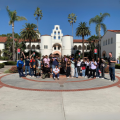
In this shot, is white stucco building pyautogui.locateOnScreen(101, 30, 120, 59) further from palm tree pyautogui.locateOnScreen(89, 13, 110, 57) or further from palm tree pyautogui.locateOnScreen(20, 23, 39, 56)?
palm tree pyautogui.locateOnScreen(20, 23, 39, 56)

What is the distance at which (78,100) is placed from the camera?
15.9ft

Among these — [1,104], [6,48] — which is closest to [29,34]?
[6,48]

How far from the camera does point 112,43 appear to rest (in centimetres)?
2836

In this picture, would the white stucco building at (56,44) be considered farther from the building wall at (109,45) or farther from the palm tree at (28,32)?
the building wall at (109,45)

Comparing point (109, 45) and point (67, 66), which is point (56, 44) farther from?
point (67, 66)

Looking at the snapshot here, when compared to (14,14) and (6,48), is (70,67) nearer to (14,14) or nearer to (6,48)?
(14,14)

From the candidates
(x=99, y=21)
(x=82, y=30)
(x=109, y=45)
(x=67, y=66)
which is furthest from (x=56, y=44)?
(x=67, y=66)

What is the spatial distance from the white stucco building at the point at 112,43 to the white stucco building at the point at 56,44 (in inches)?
456

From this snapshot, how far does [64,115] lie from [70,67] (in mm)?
6452

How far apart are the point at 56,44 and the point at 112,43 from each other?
25191mm

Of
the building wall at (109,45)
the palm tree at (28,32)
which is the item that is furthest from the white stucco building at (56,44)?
the building wall at (109,45)

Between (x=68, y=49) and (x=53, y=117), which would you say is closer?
(x=53, y=117)

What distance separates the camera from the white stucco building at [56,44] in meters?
45.5

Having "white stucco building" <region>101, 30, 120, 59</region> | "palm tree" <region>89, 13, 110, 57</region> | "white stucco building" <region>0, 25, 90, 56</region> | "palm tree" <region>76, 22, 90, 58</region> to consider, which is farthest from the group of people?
"white stucco building" <region>0, 25, 90, 56</region>
